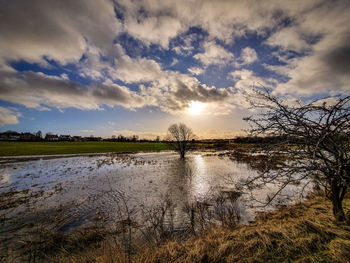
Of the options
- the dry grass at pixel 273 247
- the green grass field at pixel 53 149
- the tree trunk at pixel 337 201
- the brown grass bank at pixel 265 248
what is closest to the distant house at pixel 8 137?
the green grass field at pixel 53 149

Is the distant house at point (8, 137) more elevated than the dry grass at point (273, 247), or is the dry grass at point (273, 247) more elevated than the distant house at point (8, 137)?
the distant house at point (8, 137)

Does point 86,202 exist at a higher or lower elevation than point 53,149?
lower

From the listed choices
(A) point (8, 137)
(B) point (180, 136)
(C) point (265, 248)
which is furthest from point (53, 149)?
(A) point (8, 137)

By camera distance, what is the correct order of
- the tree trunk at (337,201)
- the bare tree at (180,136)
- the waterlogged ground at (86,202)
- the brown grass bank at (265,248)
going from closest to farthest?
the brown grass bank at (265,248), the tree trunk at (337,201), the waterlogged ground at (86,202), the bare tree at (180,136)

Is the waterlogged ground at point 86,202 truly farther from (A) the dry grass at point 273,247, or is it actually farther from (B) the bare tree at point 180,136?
(B) the bare tree at point 180,136

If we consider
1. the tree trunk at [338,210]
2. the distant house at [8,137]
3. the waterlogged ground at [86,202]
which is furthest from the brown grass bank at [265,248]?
the distant house at [8,137]

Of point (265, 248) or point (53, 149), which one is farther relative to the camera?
point (53, 149)

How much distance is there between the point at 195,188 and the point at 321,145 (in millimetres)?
8135

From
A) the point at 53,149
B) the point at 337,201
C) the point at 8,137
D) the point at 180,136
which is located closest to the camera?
the point at 337,201

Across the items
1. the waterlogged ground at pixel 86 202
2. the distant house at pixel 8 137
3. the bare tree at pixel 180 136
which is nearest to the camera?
the waterlogged ground at pixel 86 202

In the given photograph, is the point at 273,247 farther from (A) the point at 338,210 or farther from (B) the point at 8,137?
(B) the point at 8,137

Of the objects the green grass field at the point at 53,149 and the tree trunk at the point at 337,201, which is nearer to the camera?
the tree trunk at the point at 337,201

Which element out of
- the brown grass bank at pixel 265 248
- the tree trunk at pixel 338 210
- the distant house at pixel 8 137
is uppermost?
the distant house at pixel 8 137

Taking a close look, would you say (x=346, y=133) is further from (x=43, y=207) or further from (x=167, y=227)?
(x=43, y=207)
